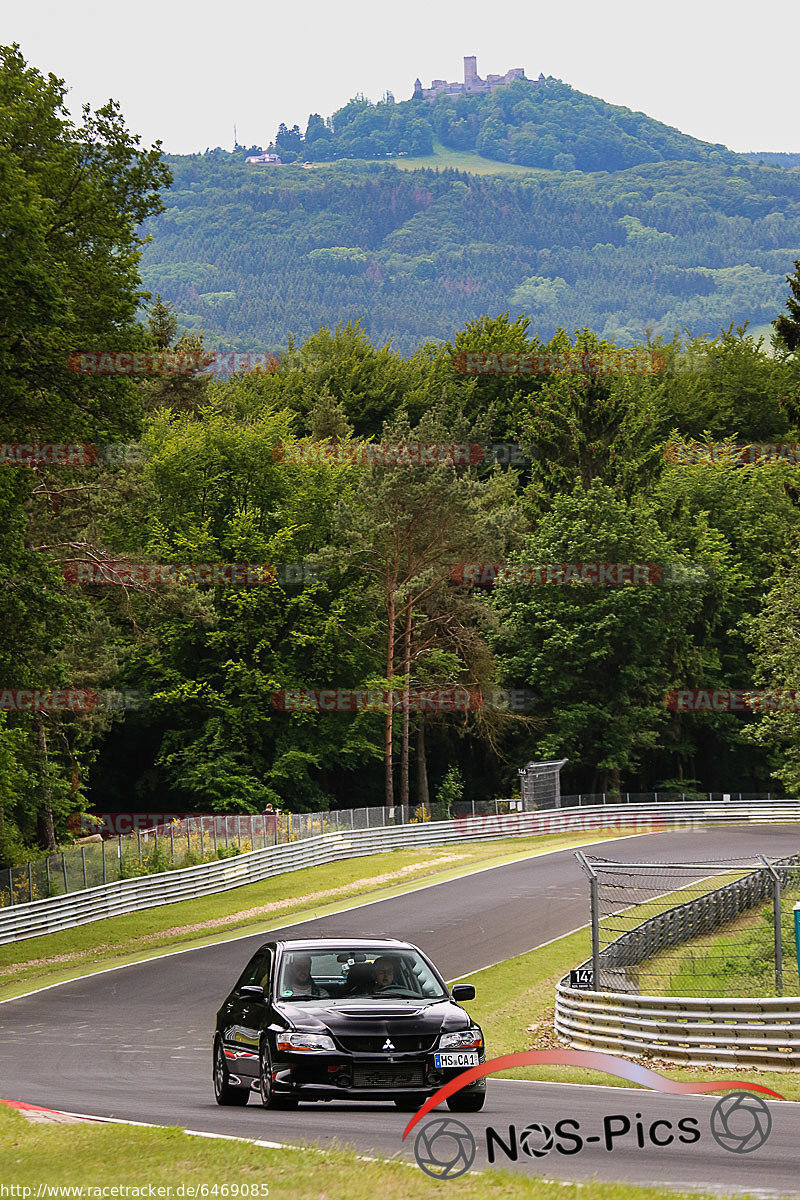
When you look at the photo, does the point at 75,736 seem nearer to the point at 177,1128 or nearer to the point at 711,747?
the point at 711,747

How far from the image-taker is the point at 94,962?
31.6 m

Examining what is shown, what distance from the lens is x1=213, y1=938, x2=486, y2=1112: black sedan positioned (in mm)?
11367

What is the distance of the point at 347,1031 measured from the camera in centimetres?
1148

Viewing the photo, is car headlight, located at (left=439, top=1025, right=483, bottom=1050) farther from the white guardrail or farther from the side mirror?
the white guardrail

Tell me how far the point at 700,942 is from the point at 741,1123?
12.0 m

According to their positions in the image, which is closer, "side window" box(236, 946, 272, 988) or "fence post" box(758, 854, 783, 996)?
"side window" box(236, 946, 272, 988)
